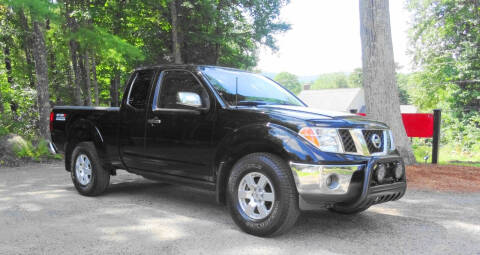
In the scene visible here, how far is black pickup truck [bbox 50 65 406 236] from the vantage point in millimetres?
4090

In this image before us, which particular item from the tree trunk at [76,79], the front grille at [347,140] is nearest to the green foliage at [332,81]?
the tree trunk at [76,79]

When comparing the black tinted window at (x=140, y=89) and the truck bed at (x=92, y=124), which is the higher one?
the black tinted window at (x=140, y=89)

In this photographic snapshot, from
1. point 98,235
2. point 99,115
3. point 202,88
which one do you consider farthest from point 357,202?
point 99,115

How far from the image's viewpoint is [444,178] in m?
7.76

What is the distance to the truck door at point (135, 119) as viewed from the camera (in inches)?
226

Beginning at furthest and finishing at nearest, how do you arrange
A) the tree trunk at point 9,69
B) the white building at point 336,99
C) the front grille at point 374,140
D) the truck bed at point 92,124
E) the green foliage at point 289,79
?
the green foliage at point 289,79 → the white building at point 336,99 → the tree trunk at point 9,69 → the truck bed at point 92,124 → the front grille at point 374,140

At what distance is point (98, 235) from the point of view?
4363mm

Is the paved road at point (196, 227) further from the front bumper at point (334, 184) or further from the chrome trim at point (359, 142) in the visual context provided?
the chrome trim at point (359, 142)

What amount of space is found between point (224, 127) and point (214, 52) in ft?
57.0

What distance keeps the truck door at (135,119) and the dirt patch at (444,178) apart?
4778mm

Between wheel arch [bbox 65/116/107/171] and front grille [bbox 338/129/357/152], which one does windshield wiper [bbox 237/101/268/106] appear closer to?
front grille [bbox 338/129/357/152]

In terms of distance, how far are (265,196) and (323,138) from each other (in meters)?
0.85

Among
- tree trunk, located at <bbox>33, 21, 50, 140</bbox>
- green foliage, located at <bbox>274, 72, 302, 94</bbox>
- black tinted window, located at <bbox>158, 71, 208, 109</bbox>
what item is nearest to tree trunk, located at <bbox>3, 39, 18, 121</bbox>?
tree trunk, located at <bbox>33, 21, 50, 140</bbox>

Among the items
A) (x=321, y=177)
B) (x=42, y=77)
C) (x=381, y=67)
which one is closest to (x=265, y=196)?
(x=321, y=177)
